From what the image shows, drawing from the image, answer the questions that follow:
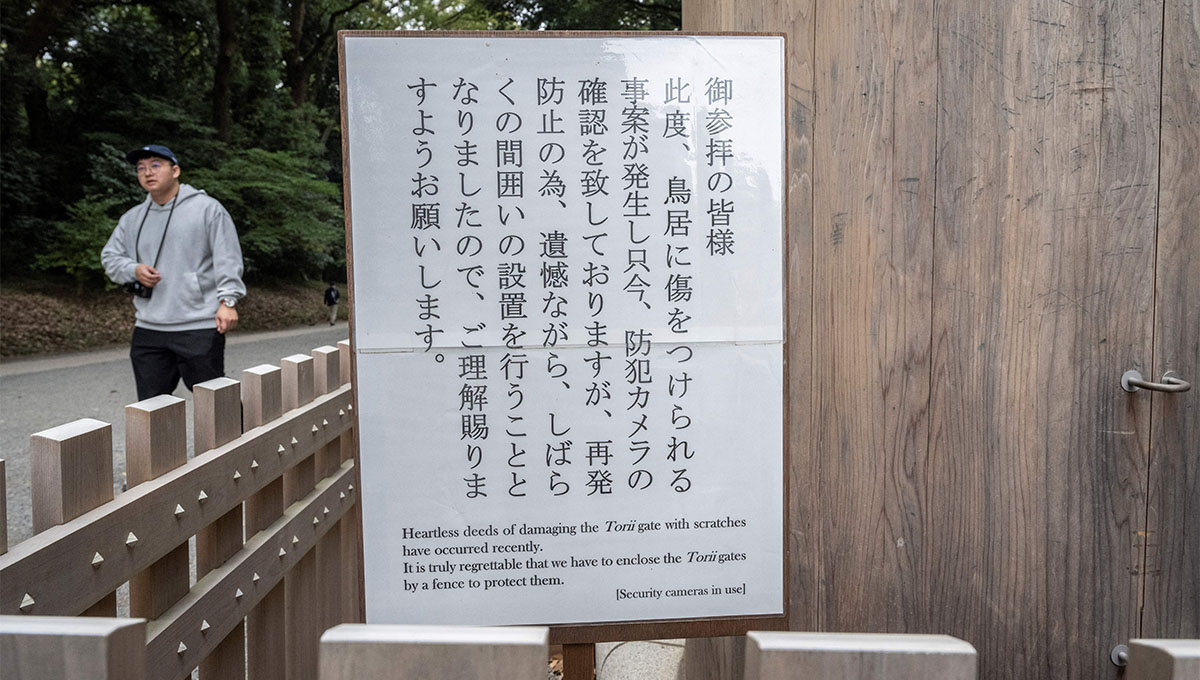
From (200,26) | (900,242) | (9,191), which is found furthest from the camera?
(200,26)

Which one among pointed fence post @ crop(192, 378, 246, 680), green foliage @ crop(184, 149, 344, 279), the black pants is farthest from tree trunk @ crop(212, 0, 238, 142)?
pointed fence post @ crop(192, 378, 246, 680)

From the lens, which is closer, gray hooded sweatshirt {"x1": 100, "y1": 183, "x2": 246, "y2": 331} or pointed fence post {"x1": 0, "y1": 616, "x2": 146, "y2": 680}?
pointed fence post {"x1": 0, "y1": 616, "x2": 146, "y2": 680}

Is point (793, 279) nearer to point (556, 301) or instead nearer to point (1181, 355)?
point (556, 301)

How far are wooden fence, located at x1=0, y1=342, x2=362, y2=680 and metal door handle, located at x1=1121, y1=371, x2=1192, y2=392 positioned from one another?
1952 mm

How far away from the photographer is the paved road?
485 cm

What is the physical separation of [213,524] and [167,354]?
8.14 feet

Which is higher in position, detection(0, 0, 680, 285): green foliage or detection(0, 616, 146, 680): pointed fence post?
detection(0, 0, 680, 285): green foliage

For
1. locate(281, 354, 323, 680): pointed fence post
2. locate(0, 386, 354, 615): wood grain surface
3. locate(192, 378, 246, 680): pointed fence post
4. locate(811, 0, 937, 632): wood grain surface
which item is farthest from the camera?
locate(281, 354, 323, 680): pointed fence post

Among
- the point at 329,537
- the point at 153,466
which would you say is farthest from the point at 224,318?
the point at 153,466

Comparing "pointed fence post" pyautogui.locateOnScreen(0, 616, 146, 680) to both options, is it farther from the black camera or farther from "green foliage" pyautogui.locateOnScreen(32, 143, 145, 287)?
"green foliage" pyautogui.locateOnScreen(32, 143, 145, 287)

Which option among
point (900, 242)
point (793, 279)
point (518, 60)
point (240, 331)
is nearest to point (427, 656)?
point (518, 60)

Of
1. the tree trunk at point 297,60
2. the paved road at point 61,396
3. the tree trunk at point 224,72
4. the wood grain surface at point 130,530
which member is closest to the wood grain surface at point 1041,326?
the wood grain surface at point 130,530

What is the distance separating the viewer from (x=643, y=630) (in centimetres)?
165

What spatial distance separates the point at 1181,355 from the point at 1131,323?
161mm
